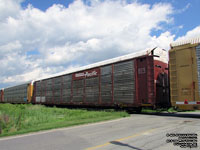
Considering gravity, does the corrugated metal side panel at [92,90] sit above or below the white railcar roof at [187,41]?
below

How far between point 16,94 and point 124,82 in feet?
102

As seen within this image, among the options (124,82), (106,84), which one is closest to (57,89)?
(106,84)

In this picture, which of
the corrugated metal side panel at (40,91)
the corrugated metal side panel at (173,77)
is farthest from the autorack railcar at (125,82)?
the corrugated metal side panel at (40,91)

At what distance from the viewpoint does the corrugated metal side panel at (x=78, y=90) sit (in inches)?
795

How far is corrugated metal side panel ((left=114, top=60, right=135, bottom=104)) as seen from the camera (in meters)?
14.8

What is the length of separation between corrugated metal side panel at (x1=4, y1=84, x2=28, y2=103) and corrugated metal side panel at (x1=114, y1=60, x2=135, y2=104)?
2334cm

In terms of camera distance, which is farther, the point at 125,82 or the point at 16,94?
the point at 16,94

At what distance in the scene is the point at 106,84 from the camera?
55.7ft

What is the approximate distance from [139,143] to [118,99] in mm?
9996

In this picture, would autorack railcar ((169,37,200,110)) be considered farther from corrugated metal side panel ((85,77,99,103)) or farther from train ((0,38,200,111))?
corrugated metal side panel ((85,77,99,103))

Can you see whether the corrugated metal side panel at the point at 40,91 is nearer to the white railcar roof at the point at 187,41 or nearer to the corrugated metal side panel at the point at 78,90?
the corrugated metal side panel at the point at 78,90

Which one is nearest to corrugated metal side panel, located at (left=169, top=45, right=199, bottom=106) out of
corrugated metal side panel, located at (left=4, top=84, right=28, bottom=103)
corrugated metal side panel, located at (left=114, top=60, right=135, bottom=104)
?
corrugated metal side panel, located at (left=114, top=60, right=135, bottom=104)

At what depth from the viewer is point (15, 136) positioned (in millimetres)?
7598

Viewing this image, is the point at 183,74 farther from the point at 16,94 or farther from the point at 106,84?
the point at 16,94
